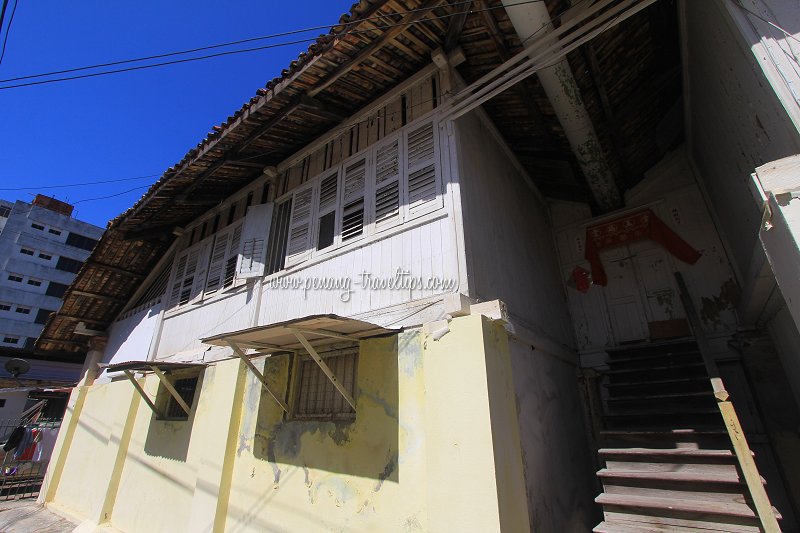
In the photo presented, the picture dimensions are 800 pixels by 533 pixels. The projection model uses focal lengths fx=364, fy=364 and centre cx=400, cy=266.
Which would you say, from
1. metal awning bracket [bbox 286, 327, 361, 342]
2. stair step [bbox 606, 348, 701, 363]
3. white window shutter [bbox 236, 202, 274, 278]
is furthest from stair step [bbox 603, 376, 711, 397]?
white window shutter [bbox 236, 202, 274, 278]

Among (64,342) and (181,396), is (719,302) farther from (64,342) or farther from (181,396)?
(64,342)

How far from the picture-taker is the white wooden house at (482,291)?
11.9 ft

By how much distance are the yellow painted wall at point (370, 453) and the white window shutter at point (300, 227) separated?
71.2 inches

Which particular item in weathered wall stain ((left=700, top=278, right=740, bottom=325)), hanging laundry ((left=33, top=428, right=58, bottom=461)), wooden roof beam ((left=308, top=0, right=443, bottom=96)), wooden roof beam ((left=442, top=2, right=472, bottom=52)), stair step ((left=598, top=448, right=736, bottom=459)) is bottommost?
hanging laundry ((left=33, top=428, right=58, bottom=461))

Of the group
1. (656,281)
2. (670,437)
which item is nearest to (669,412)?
(670,437)

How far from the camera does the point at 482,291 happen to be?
14.3ft

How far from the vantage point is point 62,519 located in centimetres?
805

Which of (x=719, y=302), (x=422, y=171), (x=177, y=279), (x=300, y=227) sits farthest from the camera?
(x=177, y=279)

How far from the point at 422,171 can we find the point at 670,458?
4.60 m

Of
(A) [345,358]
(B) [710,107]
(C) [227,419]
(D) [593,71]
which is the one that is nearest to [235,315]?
(C) [227,419]

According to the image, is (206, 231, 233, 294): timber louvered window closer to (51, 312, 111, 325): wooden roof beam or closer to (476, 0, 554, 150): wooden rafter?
(476, 0, 554, 150): wooden rafter

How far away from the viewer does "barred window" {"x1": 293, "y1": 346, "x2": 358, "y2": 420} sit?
454cm

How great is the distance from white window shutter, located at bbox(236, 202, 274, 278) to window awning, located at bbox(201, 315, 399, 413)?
1984 mm

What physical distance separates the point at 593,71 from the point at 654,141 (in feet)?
9.94
